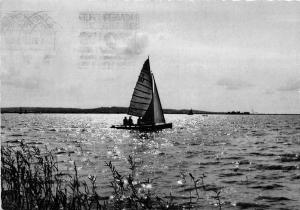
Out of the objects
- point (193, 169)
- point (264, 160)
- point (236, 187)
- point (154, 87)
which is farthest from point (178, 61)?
point (154, 87)

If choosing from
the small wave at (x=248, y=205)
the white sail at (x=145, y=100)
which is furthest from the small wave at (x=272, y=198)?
the white sail at (x=145, y=100)

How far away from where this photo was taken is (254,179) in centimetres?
1438

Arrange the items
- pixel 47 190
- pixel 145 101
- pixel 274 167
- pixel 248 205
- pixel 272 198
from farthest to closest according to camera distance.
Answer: pixel 145 101 < pixel 274 167 < pixel 272 198 < pixel 248 205 < pixel 47 190

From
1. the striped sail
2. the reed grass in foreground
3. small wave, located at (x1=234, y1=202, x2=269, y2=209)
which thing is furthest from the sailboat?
small wave, located at (x1=234, y1=202, x2=269, y2=209)

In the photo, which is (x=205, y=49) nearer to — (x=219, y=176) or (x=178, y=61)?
(x=178, y=61)

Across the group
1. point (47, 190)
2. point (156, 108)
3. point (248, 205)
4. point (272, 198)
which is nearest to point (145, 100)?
point (156, 108)

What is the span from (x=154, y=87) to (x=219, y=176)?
25841 millimetres

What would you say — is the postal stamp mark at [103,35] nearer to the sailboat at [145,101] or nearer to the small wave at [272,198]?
the small wave at [272,198]

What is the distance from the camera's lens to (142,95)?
40.5 meters

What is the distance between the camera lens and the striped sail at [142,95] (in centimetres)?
4019

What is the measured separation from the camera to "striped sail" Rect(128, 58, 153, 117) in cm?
4019

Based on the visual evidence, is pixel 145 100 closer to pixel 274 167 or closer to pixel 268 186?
pixel 274 167

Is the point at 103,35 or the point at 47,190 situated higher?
the point at 103,35

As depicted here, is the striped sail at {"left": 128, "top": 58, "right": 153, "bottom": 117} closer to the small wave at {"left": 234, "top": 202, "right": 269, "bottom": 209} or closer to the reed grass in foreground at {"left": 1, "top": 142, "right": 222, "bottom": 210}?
the reed grass in foreground at {"left": 1, "top": 142, "right": 222, "bottom": 210}
